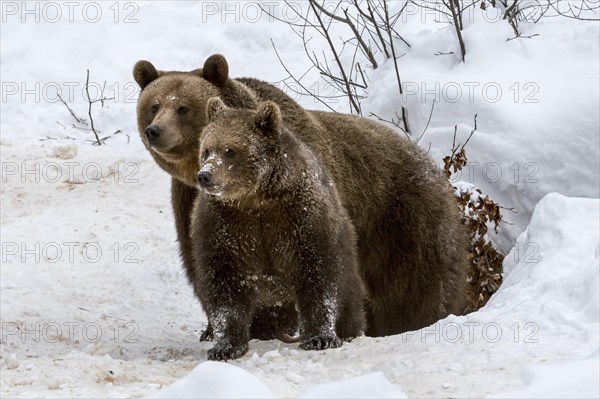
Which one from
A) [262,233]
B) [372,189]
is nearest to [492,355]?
[262,233]

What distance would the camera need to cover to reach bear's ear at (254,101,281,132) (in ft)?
18.2

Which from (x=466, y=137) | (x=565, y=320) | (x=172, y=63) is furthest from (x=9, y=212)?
(x=565, y=320)

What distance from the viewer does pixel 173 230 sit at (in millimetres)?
9438

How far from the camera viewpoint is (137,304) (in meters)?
8.20

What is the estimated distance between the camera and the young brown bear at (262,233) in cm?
552

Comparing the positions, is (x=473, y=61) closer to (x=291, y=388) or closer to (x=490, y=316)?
(x=490, y=316)

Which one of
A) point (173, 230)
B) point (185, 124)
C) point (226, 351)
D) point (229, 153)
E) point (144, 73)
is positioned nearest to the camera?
point (229, 153)

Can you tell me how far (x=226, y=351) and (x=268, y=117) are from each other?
1358 millimetres

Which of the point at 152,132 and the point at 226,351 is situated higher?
the point at 152,132

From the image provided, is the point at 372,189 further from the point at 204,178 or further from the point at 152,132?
the point at 204,178

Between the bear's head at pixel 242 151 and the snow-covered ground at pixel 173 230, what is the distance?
954mm

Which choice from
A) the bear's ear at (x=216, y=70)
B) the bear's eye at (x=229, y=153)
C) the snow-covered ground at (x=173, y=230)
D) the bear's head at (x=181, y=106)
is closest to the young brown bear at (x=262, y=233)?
the bear's eye at (x=229, y=153)

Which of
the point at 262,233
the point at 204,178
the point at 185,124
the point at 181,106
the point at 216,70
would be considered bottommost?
the point at 262,233

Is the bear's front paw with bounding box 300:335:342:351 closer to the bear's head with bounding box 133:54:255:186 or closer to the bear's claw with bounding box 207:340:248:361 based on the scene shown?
the bear's claw with bounding box 207:340:248:361
